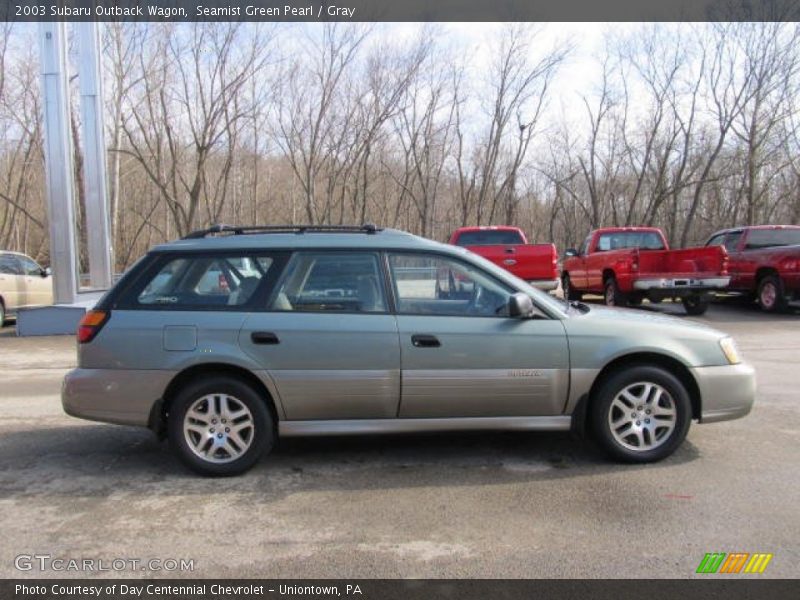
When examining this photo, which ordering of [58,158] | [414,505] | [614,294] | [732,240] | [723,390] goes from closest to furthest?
[414,505]
[723,390]
[58,158]
[614,294]
[732,240]

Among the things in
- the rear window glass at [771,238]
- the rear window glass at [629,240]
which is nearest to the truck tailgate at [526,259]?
the rear window glass at [629,240]

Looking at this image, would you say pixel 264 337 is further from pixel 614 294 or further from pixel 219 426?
pixel 614 294

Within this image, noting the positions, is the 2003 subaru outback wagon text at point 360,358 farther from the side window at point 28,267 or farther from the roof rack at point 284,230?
the side window at point 28,267

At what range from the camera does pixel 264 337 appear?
4.23 m

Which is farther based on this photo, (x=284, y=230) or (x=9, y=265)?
(x=9, y=265)

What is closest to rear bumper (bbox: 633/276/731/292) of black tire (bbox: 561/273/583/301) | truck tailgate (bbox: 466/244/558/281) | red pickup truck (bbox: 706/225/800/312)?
red pickup truck (bbox: 706/225/800/312)

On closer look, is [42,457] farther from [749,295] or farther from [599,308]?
[749,295]

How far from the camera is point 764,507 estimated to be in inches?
146

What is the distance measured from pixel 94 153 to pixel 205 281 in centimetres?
1130

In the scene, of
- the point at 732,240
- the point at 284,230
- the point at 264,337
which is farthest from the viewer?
the point at 732,240

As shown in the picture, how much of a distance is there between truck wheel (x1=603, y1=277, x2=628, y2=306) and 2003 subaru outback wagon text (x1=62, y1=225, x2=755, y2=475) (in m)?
8.79

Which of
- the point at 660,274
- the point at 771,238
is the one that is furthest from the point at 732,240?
the point at 660,274

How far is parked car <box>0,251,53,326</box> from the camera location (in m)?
13.6

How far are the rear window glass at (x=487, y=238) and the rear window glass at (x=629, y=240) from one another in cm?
233
